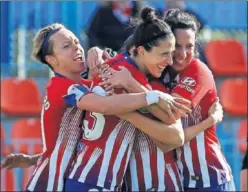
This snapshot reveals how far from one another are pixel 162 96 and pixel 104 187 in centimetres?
56

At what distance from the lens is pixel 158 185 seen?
4598 millimetres

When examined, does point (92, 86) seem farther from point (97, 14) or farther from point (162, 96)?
point (97, 14)

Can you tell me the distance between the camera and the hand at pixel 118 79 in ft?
14.5

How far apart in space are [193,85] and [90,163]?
69cm

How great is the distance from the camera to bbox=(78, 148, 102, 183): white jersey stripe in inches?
177

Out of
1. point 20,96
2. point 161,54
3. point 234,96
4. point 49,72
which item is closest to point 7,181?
point 20,96

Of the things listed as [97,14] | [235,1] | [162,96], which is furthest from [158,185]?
[235,1]

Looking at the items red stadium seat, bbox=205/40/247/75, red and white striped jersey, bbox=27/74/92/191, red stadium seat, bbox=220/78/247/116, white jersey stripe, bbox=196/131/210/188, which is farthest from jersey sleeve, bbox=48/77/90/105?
red stadium seat, bbox=205/40/247/75

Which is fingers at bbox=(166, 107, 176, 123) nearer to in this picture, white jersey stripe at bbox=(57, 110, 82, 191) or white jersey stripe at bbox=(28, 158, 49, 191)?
white jersey stripe at bbox=(57, 110, 82, 191)

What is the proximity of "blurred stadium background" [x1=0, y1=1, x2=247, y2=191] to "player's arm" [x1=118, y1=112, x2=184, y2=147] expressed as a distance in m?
3.88

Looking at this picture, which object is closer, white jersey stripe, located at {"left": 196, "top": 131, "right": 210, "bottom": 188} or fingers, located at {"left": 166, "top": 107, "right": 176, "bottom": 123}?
fingers, located at {"left": 166, "top": 107, "right": 176, "bottom": 123}

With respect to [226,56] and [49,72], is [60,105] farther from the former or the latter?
[226,56]

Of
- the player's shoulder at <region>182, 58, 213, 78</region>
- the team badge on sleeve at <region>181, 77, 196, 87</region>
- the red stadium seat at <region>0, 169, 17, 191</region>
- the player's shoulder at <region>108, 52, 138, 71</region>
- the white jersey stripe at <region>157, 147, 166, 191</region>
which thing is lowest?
the red stadium seat at <region>0, 169, 17, 191</region>

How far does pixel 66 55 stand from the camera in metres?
4.72
